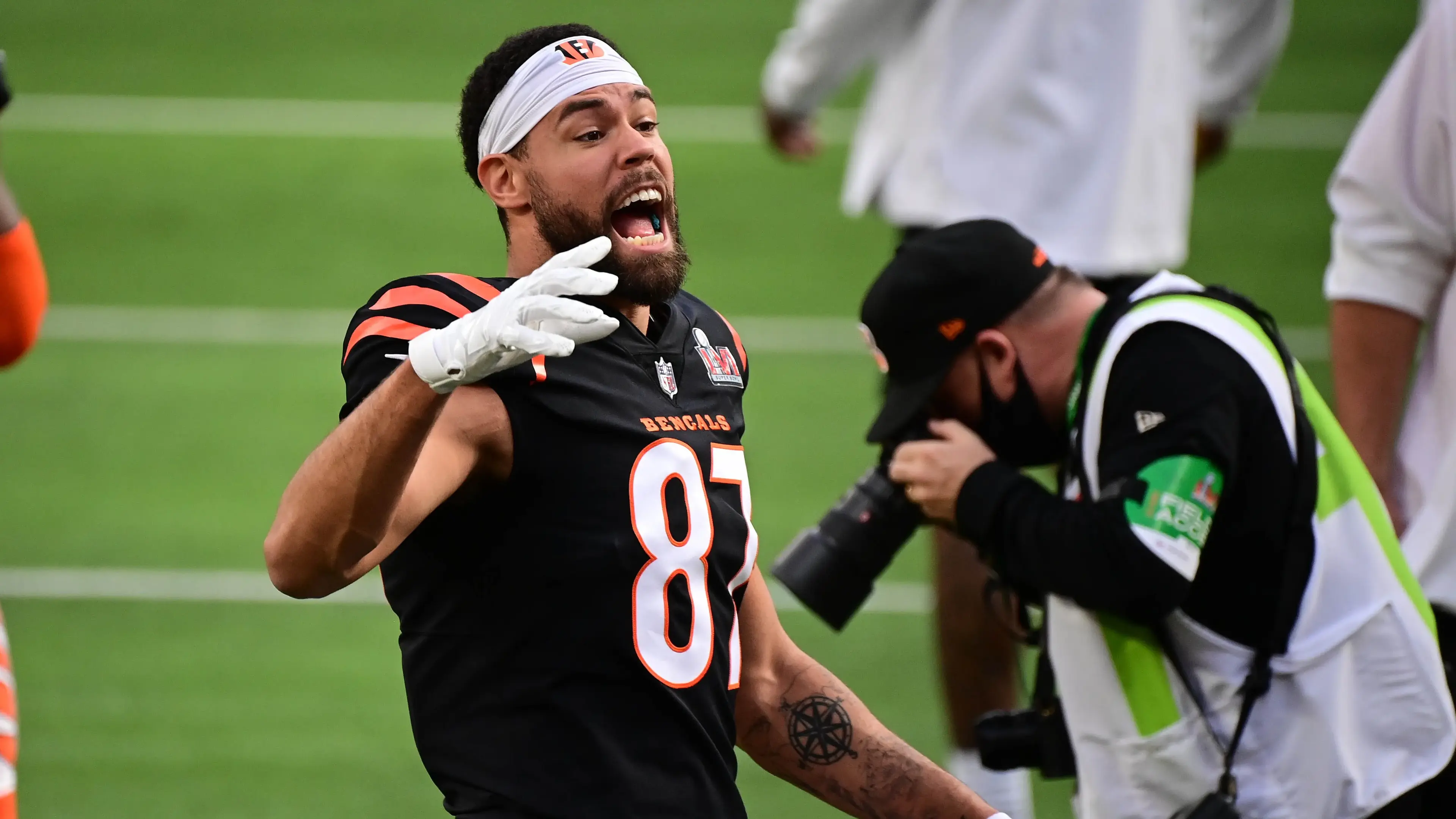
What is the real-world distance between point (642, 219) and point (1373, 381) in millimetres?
1433

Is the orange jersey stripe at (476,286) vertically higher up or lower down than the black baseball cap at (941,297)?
higher up

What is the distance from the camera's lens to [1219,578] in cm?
276

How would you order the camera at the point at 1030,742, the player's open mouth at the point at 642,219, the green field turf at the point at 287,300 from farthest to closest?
the green field turf at the point at 287,300 → the camera at the point at 1030,742 → the player's open mouth at the point at 642,219

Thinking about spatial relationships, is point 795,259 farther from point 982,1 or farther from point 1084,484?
point 1084,484

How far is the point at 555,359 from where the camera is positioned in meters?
2.26

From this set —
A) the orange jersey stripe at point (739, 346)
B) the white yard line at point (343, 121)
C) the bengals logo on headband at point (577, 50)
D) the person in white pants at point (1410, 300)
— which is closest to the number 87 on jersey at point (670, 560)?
the orange jersey stripe at point (739, 346)

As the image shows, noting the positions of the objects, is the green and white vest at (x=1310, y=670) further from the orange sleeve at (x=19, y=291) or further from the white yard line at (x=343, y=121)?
the white yard line at (x=343, y=121)

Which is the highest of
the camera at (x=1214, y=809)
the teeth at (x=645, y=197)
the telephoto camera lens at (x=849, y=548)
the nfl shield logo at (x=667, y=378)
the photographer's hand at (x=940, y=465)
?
the teeth at (x=645, y=197)

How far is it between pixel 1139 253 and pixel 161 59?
7393mm

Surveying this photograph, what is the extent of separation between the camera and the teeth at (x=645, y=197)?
238cm

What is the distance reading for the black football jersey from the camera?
7.32ft

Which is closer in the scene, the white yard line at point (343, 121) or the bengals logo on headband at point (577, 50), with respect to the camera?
the bengals logo on headband at point (577, 50)

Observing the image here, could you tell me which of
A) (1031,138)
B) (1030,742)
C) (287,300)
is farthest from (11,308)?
(287,300)

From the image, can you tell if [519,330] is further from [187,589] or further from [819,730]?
[187,589]
